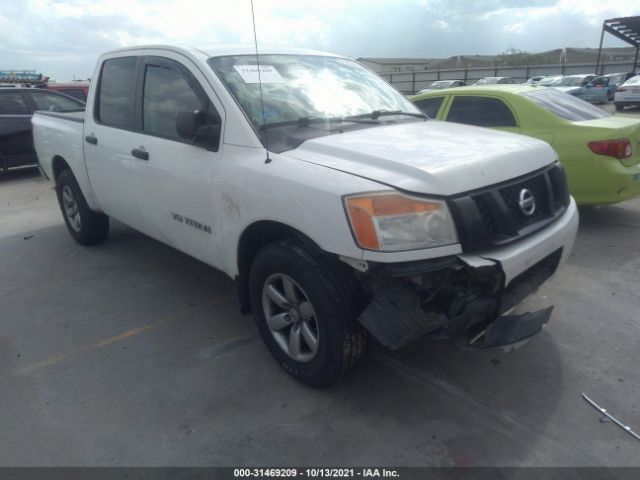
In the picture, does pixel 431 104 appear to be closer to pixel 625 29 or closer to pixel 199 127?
pixel 199 127

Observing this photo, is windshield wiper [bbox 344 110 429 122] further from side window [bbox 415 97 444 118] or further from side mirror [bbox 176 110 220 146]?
side window [bbox 415 97 444 118]

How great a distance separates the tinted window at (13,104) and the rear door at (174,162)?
→ 301 inches

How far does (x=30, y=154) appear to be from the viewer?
10125mm

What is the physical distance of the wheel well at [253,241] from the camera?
2.83m

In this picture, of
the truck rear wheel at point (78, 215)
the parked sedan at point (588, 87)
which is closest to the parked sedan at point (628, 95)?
the parked sedan at point (588, 87)

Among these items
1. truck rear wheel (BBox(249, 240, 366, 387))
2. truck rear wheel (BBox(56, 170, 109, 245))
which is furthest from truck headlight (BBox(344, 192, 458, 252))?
truck rear wheel (BBox(56, 170, 109, 245))

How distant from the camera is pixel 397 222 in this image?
2338 millimetres

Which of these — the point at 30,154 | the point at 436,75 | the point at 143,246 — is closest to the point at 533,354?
the point at 143,246

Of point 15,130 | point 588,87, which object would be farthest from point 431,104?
point 588,87

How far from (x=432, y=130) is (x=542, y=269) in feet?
3.74

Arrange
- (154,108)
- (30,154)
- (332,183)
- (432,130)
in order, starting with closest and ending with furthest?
(332,183) → (432,130) → (154,108) → (30,154)

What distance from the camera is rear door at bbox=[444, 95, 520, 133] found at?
5844 mm

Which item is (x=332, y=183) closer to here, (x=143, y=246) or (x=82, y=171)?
(x=82, y=171)

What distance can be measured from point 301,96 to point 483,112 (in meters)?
3.51
